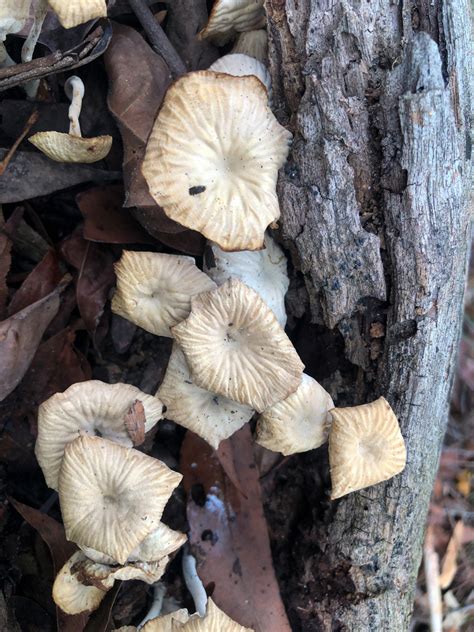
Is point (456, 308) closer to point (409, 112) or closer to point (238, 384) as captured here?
point (409, 112)

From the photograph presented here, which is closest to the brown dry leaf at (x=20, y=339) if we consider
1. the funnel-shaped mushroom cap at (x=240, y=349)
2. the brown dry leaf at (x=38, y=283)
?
the brown dry leaf at (x=38, y=283)

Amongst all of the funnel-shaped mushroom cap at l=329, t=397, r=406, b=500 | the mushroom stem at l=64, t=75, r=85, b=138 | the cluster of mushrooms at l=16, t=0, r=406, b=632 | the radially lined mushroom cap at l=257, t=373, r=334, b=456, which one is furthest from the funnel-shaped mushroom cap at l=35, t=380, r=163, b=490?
the mushroom stem at l=64, t=75, r=85, b=138

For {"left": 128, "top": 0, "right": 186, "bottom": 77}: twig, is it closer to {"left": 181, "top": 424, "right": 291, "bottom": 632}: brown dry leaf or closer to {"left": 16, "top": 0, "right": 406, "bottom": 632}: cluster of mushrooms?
{"left": 16, "top": 0, "right": 406, "bottom": 632}: cluster of mushrooms

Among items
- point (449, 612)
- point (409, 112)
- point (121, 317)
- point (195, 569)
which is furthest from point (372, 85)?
point (449, 612)

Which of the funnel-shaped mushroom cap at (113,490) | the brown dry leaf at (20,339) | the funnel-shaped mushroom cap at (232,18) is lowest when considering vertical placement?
the funnel-shaped mushroom cap at (113,490)

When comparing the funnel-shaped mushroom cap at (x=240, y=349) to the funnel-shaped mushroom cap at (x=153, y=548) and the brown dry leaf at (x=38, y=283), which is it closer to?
Answer: the funnel-shaped mushroom cap at (x=153, y=548)

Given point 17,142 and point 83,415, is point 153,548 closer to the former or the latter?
point 83,415

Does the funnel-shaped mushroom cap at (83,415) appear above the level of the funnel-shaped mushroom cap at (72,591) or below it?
above
